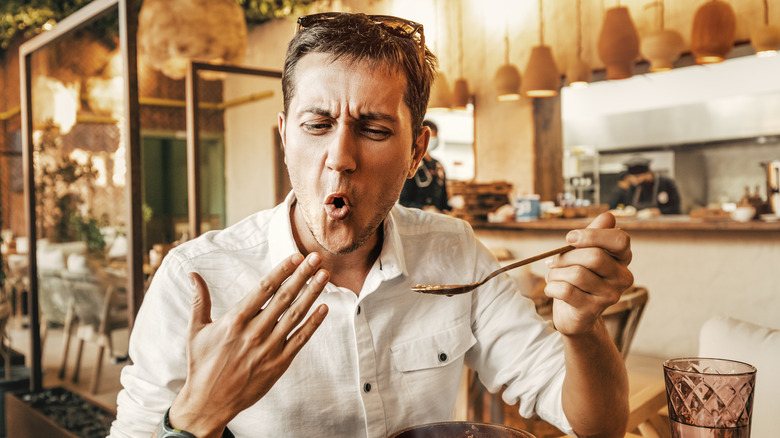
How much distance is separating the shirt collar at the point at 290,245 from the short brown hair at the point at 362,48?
0.21 metres

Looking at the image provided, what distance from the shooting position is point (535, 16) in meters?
6.04

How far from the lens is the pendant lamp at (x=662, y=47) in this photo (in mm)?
4098

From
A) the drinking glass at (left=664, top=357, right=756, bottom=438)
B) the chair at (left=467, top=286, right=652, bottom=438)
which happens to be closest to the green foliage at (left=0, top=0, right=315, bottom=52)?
the chair at (left=467, top=286, right=652, bottom=438)

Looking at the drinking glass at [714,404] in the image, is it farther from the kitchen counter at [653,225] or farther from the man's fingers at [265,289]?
the kitchen counter at [653,225]

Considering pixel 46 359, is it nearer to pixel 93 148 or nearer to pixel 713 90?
pixel 93 148

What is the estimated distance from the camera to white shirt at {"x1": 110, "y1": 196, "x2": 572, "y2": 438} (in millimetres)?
1176

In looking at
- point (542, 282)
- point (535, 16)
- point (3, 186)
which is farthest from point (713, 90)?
point (3, 186)

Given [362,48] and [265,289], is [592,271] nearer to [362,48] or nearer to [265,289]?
[265,289]

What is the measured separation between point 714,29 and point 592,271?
3476mm

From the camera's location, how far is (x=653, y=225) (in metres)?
4.56

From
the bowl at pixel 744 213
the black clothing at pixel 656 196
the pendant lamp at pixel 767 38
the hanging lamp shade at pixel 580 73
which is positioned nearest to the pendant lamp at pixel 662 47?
the pendant lamp at pixel 767 38

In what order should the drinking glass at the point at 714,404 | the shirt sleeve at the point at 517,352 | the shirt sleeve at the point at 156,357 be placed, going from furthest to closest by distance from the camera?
the shirt sleeve at the point at 517,352, the shirt sleeve at the point at 156,357, the drinking glass at the point at 714,404

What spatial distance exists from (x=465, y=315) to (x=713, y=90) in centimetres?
570

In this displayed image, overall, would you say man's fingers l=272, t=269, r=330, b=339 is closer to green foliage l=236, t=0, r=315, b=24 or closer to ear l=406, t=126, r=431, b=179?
ear l=406, t=126, r=431, b=179
